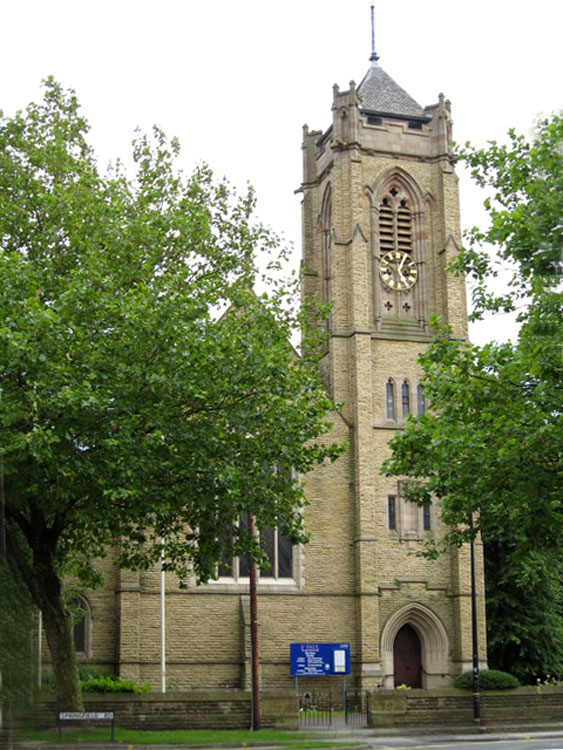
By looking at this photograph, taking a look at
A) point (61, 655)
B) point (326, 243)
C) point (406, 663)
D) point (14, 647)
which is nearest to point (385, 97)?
point (326, 243)

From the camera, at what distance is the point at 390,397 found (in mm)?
38750

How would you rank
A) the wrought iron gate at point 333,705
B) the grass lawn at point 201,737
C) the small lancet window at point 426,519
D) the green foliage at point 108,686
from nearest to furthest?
1. the grass lawn at point 201,737
2. the green foliage at point 108,686
3. the wrought iron gate at point 333,705
4. the small lancet window at point 426,519

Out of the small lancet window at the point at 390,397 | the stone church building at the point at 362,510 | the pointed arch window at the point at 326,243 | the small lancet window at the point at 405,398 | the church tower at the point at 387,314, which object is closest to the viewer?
the stone church building at the point at 362,510

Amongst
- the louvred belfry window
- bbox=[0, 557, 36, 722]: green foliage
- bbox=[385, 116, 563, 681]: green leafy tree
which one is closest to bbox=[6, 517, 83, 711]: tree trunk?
bbox=[385, 116, 563, 681]: green leafy tree

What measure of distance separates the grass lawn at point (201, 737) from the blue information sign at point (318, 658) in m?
10.5

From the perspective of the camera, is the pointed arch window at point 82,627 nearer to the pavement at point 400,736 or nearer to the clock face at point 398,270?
the pavement at point 400,736

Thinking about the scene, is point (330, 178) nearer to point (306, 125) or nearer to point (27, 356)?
point (306, 125)

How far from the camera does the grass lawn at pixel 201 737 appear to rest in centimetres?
1961

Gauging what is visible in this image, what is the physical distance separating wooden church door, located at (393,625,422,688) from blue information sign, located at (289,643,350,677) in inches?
143

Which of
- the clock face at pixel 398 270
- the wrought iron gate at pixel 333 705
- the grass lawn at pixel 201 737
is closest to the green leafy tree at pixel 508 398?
the grass lawn at pixel 201 737

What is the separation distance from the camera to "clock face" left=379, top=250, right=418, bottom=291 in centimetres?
4066

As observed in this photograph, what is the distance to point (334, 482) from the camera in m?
37.0

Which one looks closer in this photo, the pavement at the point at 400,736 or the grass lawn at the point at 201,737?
the grass lawn at the point at 201,737

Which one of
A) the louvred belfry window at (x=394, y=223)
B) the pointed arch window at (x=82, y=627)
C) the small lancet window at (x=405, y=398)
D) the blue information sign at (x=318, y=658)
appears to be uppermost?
the louvred belfry window at (x=394, y=223)
